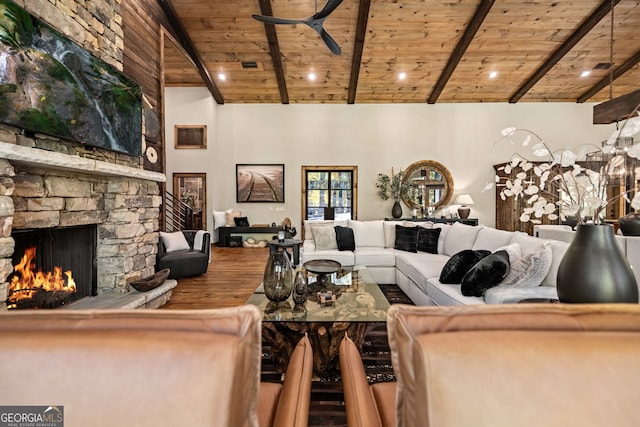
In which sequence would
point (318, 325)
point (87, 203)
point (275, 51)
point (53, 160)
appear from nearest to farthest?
1. point (318, 325)
2. point (53, 160)
3. point (87, 203)
4. point (275, 51)

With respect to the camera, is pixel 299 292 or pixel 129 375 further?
pixel 299 292

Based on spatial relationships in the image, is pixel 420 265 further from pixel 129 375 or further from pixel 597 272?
pixel 129 375

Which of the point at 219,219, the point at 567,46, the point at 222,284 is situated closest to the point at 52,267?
the point at 222,284

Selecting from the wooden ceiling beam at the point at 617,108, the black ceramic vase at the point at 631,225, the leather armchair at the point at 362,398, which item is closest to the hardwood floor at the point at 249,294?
the leather armchair at the point at 362,398

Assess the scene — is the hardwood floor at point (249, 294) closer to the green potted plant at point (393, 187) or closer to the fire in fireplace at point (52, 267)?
the fire in fireplace at point (52, 267)

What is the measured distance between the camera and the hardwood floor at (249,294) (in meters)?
1.67

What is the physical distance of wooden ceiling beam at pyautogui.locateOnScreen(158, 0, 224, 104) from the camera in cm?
484

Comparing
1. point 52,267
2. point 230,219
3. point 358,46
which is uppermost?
point 358,46

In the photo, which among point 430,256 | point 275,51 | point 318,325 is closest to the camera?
point 318,325

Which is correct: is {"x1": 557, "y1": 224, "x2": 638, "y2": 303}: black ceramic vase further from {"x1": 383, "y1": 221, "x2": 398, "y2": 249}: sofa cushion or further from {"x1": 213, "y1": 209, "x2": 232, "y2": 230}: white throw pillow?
{"x1": 213, "y1": 209, "x2": 232, "y2": 230}: white throw pillow

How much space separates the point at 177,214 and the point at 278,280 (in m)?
6.22

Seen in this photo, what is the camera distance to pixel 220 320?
644 millimetres

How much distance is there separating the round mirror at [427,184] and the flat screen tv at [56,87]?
20.2 feet
